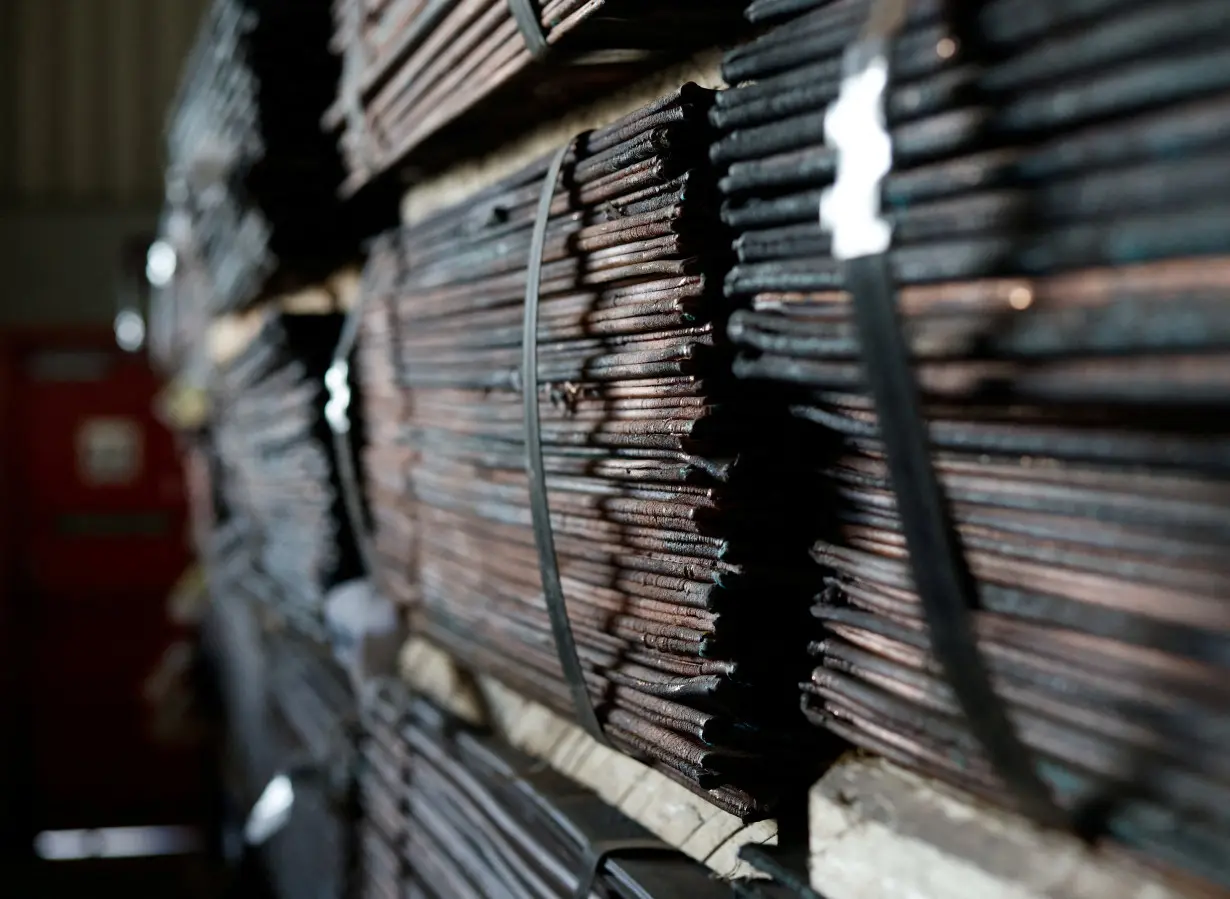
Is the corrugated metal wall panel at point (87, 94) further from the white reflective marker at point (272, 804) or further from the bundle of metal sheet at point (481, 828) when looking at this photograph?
the bundle of metal sheet at point (481, 828)

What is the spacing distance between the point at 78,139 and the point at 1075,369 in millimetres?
5506

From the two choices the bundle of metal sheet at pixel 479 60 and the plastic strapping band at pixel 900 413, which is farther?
the bundle of metal sheet at pixel 479 60

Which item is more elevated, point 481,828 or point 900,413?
point 900,413

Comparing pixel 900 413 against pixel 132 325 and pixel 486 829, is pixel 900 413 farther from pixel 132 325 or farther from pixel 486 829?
pixel 132 325

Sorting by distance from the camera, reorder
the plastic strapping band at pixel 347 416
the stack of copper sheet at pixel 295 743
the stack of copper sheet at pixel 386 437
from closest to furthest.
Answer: the stack of copper sheet at pixel 386 437 < the plastic strapping band at pixel 347 416 < the stack of copper sheet at pixel 295 743

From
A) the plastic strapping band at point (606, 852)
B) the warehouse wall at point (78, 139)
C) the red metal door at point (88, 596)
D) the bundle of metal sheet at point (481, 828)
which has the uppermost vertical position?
the warehouse wall at point (78, 139)

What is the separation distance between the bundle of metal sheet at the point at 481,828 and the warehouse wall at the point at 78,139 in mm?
4422

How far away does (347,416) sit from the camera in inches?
57.2

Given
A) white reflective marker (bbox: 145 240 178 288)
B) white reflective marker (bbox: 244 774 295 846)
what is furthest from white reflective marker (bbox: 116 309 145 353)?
white reflective marker (bbox: 244 774 295 846)

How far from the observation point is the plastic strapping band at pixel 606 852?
0.82 m

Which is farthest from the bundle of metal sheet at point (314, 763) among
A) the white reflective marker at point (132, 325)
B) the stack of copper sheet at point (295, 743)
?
the white reflective marker at point (132, 325)

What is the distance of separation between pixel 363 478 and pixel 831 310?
3.34ft

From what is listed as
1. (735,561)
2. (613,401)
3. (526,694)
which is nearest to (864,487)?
(735,561)

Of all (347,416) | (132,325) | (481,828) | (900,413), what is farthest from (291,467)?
(132,325)
